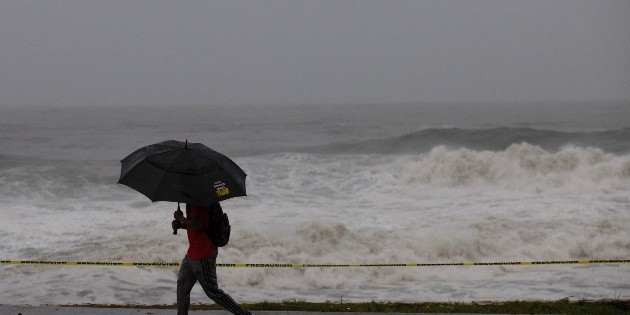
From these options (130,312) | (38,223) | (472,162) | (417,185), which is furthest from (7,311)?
(472,162)

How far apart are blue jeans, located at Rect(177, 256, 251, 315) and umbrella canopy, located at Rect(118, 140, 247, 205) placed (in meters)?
0.69

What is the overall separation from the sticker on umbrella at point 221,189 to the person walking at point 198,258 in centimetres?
18

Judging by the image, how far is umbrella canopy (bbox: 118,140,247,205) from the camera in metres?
5.16

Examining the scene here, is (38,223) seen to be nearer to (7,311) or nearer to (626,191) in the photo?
(7,311)

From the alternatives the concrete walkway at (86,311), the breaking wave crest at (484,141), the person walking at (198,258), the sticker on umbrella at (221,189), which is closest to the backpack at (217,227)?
the person walking at (198,258)

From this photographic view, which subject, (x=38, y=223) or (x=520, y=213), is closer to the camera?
(x=38, y=223)

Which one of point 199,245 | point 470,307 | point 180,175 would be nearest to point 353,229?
point 470,307

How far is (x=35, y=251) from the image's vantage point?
13.2 meters

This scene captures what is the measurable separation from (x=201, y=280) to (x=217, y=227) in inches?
21.0

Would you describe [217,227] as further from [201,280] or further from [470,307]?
[470,307]

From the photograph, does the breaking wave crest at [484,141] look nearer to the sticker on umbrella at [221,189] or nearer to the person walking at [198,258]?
the person walking at [198,258]

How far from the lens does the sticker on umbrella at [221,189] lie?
17.3 feet

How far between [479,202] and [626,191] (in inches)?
215

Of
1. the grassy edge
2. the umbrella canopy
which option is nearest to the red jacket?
the umbrella canopy
